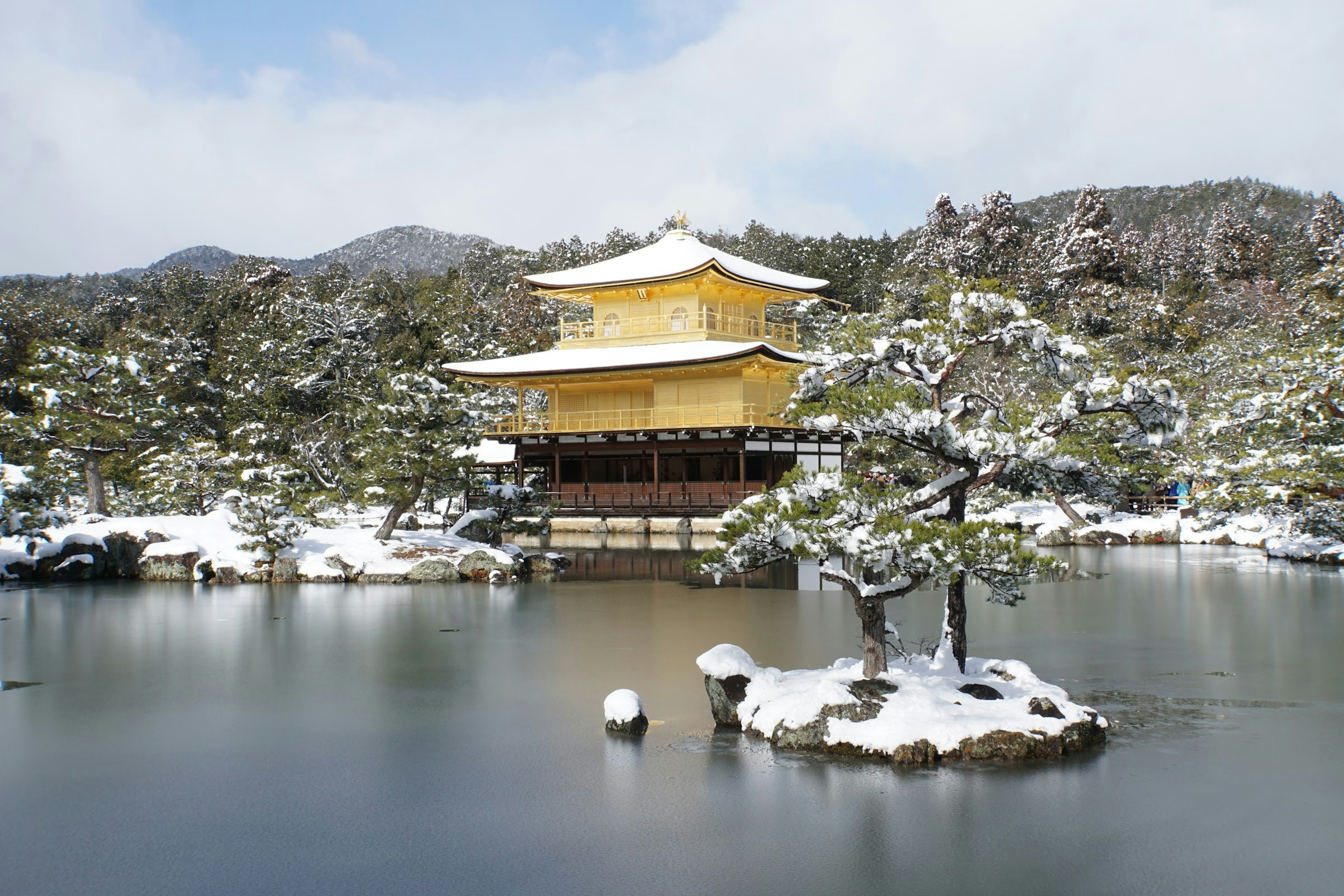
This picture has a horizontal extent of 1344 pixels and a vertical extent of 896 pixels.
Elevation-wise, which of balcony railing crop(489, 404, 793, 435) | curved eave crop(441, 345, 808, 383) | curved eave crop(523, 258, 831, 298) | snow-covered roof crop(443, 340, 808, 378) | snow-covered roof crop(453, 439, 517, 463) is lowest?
snow-covered roof crop(453, 439, 517, 463)

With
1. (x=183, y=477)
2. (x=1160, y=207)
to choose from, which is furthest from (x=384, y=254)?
(x=183, y=477)

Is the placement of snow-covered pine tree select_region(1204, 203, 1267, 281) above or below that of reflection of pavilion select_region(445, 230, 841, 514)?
above

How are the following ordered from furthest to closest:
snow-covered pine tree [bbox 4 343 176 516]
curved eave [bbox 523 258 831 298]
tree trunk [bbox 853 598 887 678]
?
curved eave [bbox 523 258 831 298]
snow-covered pine tree [bbox 4 343 176 516]
tree trunk [bbox 853 598 887 678]

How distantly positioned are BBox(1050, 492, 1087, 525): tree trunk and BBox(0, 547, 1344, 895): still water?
14558 millimetres

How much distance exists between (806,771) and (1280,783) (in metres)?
3.27

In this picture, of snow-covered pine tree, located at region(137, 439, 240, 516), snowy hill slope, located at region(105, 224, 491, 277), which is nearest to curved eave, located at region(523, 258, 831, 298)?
snow-covered pine tree, located at region(137, 439, 240, 516)

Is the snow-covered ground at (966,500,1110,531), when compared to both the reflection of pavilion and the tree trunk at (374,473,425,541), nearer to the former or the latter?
the reflection of pavilion

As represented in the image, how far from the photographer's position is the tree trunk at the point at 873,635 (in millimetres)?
8438

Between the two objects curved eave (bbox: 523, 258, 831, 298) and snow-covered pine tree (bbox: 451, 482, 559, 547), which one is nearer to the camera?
snow-covered pine tree (bbox: 451, 482, 559, 547)

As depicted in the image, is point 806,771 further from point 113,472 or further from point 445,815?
point 113,472

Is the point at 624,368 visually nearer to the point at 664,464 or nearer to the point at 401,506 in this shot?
the point at 664,464

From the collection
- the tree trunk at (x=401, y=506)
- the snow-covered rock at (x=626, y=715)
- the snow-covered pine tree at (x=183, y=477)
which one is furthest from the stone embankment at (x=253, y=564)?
the snow-covered rock at (x=626, y=715)

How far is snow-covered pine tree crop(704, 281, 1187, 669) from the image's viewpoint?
314 inches

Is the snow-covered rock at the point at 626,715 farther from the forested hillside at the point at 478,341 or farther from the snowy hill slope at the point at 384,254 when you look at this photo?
the snowy hill slope at the point at 384,254
